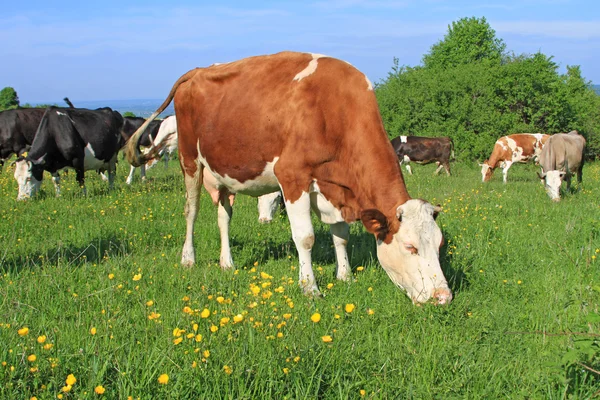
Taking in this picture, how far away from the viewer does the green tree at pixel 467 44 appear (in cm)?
4950

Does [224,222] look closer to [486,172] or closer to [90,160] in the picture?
[90,160]

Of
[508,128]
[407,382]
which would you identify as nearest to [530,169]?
[508,128]

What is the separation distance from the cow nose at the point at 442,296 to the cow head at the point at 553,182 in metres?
9.51

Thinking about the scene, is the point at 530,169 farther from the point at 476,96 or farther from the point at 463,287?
the point at 463,287

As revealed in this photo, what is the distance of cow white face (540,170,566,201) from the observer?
43.9 feet

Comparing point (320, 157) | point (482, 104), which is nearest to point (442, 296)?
point (320, 157)

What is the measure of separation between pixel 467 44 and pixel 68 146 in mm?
44428

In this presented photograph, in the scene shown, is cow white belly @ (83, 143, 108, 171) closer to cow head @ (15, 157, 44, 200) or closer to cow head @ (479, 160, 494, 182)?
cow head @ (15, 157, 44, 200)

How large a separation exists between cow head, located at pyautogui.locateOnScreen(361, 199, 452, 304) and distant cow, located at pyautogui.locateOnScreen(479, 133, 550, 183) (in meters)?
17.9

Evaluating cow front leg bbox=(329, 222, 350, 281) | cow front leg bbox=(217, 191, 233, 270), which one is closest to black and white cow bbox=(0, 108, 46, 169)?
cow front leg bbox=(217, 191, 233, 270)

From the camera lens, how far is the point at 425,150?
2608cm

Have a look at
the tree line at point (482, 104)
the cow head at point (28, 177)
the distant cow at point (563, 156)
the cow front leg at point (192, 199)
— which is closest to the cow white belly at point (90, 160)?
the cow head at point (28, 177)

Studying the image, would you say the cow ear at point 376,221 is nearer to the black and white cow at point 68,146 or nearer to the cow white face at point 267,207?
the cow white face at point 267,207

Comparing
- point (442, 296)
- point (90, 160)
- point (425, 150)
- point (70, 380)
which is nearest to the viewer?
point (70, 380)
